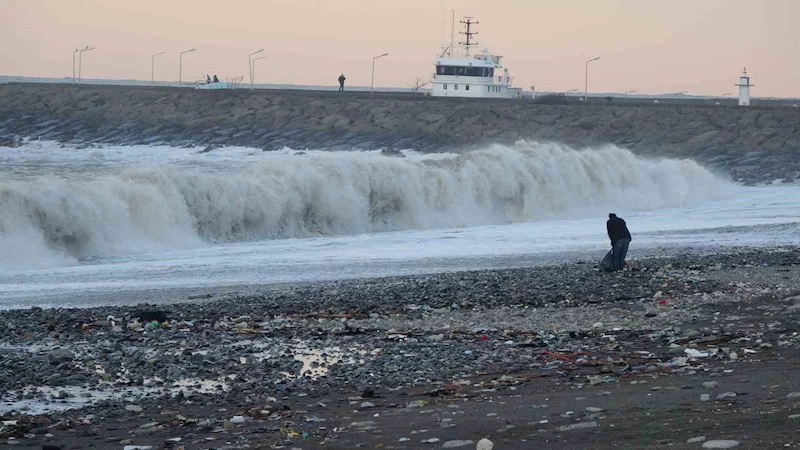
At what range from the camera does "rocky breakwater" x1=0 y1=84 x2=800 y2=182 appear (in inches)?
2623

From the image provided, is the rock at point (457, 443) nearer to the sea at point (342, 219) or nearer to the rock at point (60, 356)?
the rock at point (60, 356)

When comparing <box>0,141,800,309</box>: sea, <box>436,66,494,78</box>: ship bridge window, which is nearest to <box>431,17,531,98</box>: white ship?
<box>436,66,494,78</box>: ship bridge window

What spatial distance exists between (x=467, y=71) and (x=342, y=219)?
47.1m

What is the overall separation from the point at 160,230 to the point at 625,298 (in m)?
14.5

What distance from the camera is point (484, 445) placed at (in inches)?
317

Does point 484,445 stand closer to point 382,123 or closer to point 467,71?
point 382,123

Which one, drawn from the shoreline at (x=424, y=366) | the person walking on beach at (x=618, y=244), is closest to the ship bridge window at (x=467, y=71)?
the person walking on beach at (x=618, y=244)

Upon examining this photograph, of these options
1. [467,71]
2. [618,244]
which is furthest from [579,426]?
[467,71]

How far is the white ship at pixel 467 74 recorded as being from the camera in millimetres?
78375

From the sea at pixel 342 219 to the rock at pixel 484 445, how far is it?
1026 cm

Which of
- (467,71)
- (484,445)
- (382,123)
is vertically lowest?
(484,445)

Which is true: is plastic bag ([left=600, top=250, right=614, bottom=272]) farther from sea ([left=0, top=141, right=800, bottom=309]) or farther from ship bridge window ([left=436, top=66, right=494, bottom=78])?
ship bridge window ([left=436, top=66, right=494, bottom=78])

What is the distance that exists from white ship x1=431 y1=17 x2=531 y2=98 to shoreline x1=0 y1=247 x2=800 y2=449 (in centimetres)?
6091

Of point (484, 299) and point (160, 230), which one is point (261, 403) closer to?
point (484, 299)
